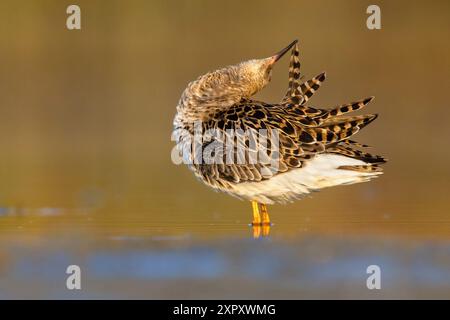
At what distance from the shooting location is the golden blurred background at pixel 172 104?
1021 centimetres

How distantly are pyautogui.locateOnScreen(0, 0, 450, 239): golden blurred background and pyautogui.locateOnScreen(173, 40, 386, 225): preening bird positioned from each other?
0.44m

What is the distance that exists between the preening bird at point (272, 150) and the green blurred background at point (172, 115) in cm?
43

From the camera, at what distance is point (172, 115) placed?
18.5m

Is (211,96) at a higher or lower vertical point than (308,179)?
higher

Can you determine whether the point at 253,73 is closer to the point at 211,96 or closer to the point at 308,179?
the point at 211,96

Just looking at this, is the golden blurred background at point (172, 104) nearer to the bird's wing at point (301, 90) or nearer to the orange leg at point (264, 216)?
the orange leg at point (264, 216)

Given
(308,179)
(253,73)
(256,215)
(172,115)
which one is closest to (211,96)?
(253,73)

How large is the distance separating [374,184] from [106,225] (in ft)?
13.5

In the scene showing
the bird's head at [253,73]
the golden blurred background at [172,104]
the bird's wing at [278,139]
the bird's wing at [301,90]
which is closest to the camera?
the bird's wing at [278,139]

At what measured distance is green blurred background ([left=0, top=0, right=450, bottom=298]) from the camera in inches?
372

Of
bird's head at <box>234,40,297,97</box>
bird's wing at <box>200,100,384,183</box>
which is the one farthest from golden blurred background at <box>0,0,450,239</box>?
bird's head at <box>234,40,297,97</box>

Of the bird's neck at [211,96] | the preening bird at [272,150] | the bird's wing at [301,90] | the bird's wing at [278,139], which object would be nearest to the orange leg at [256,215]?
the preening bird at [272,150]

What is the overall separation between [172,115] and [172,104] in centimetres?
38

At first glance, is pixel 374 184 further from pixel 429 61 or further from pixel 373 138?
pixel 429 61
